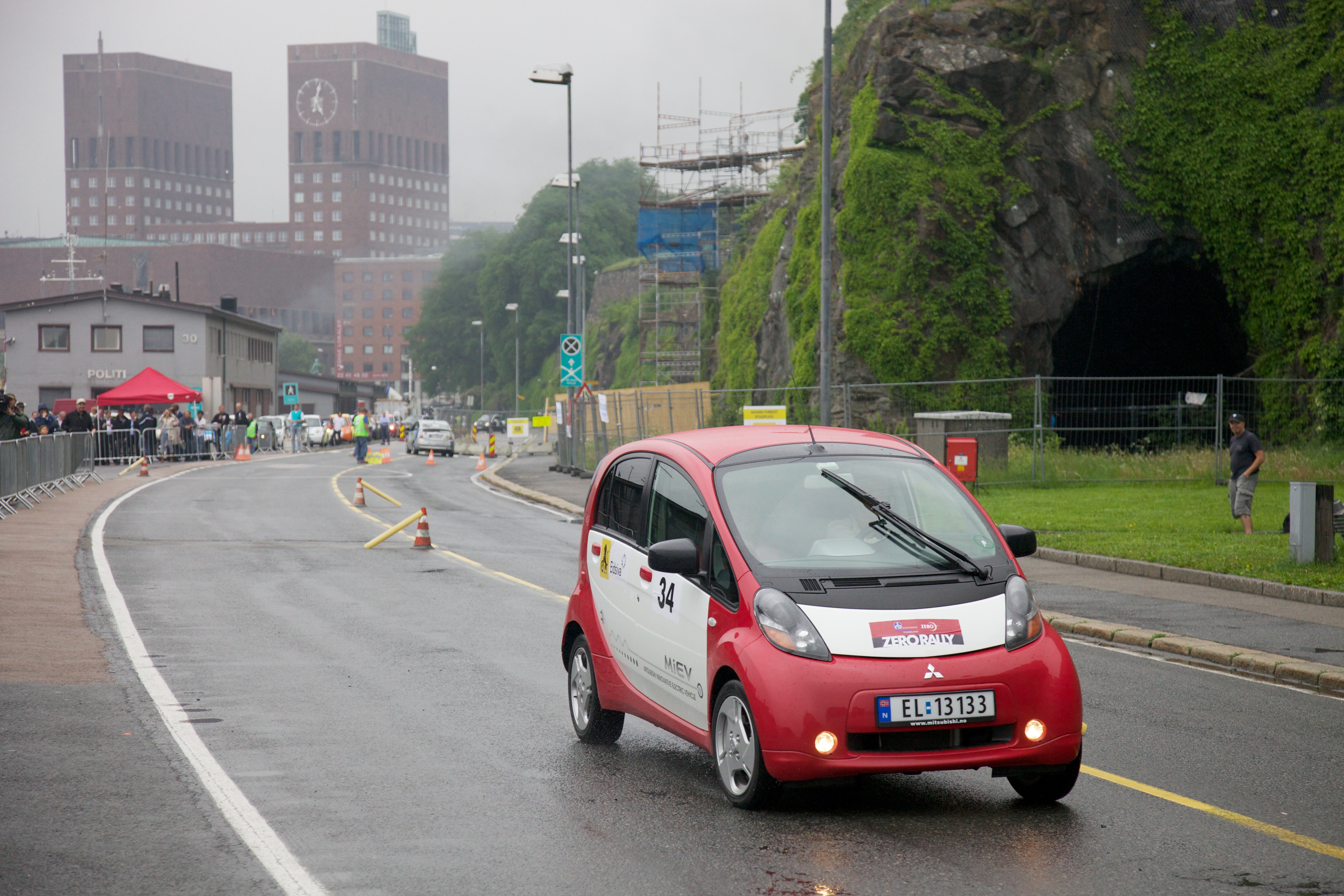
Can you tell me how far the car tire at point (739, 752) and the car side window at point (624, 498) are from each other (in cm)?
130

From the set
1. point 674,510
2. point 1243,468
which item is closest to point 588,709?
point 674,510

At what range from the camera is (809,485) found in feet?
21.7

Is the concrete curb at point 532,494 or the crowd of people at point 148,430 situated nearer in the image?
the concrete curb at point 532,494

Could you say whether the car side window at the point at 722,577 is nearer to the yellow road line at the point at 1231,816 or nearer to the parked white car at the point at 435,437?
the yellow road line at the point at 1231,816

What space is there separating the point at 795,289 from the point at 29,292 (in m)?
174

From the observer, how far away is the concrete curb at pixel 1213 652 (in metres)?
9.55

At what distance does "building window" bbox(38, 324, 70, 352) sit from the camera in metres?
73.4

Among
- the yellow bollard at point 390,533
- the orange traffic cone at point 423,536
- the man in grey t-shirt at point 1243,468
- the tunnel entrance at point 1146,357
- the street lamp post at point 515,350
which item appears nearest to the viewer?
the man in grey t-shirt at point 1243,468

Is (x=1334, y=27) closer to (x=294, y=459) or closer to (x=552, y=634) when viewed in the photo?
(x=552, y=634)

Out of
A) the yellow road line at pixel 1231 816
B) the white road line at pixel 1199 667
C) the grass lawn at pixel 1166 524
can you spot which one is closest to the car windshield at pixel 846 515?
the yellow road line at pixel 1231 816

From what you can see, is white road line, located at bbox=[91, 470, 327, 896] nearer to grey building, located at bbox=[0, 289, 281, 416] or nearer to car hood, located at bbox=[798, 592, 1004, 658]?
car hood, located at bbox=[798, 592, 1004, 658]

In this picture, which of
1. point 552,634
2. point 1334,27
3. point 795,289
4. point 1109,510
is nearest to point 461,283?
point 795,289

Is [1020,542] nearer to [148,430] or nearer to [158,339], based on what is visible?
[148,430]

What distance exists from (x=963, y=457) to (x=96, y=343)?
62422 mm
